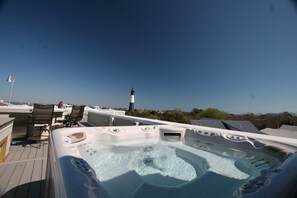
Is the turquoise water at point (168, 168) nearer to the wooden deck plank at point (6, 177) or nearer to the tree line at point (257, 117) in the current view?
the wooden deck plank at point (6, 177)

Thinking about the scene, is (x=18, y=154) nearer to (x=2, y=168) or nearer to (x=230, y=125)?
(x=2, y=168)

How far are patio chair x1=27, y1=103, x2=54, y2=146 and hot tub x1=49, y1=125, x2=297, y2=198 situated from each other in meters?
1.84

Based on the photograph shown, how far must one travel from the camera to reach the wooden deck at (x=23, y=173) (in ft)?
5.17

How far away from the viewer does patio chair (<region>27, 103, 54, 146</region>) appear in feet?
10.6

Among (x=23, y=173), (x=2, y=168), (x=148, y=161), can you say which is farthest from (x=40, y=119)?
(x=148, y=161)

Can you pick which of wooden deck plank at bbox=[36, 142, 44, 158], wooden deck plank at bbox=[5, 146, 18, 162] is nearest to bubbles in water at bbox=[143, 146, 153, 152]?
wooden deck plank at bbox=[36, 142, 44, 158]

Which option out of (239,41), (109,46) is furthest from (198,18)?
(109,46)

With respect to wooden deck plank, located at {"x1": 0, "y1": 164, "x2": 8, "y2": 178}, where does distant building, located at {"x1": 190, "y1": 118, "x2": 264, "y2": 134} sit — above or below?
above

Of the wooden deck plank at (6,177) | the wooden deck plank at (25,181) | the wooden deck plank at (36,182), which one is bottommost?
the wooden deck plank at (36,182)

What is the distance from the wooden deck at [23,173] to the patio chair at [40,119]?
1.91 feet

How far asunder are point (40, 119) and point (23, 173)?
1587 mm

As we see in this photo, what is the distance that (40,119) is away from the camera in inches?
129

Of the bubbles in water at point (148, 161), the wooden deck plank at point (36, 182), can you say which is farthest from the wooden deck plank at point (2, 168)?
the bubbles in water at point (148, 161)

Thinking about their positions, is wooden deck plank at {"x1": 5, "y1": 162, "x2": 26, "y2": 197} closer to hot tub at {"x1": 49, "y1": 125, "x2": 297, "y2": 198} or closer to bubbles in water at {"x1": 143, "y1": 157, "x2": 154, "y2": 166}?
hot tub at {"x1": 49, "y1": 125, "x2": 297, "y2": 198}
